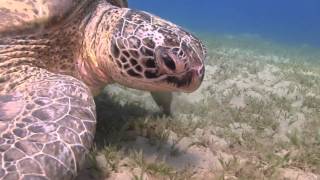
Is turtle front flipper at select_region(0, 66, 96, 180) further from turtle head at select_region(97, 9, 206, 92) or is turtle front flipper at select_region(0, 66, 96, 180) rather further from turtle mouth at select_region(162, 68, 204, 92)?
turtle mouth at select_region(162, 68, 204, 92)

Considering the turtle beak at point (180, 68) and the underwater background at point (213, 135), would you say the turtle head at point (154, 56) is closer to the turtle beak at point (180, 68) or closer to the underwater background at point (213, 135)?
the turtle beak at point (180, 68)

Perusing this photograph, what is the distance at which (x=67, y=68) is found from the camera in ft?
11.9

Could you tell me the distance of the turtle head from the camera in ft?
10.4

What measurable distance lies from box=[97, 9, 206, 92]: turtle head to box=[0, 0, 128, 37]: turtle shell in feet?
1.73

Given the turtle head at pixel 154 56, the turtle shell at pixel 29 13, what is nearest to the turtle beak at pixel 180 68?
the turtle head at pixel 154 56

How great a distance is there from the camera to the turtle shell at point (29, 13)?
3.20 metres

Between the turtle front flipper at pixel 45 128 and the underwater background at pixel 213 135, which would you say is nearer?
the turtle front flipper at pixel 45 128

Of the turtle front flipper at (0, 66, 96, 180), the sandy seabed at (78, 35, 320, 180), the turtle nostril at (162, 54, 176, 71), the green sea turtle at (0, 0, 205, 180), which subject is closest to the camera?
the turtle front flipper at (0, 66, 96, 180)

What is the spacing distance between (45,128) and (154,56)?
45.8 inches

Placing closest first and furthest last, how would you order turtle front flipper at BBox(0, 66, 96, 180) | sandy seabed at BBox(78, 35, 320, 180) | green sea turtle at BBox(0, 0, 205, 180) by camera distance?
turtle front flipper at BBox(0, 66, 96, 180) < green sea turtle at BBox(0, 0, 205, 180) < sandy seabed at BBox(78, 35, 320, 180)

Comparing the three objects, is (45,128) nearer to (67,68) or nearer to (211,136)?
(67,68)

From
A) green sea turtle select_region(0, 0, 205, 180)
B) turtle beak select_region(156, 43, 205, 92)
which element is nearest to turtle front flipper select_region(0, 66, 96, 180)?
green sea turtle select_region(0, 0, 205, 180)

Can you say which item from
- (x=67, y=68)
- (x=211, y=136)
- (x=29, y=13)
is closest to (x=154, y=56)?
(x=67, y=68)

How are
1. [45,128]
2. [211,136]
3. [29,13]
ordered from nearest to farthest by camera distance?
[45,128], [29,13], [211,136]
